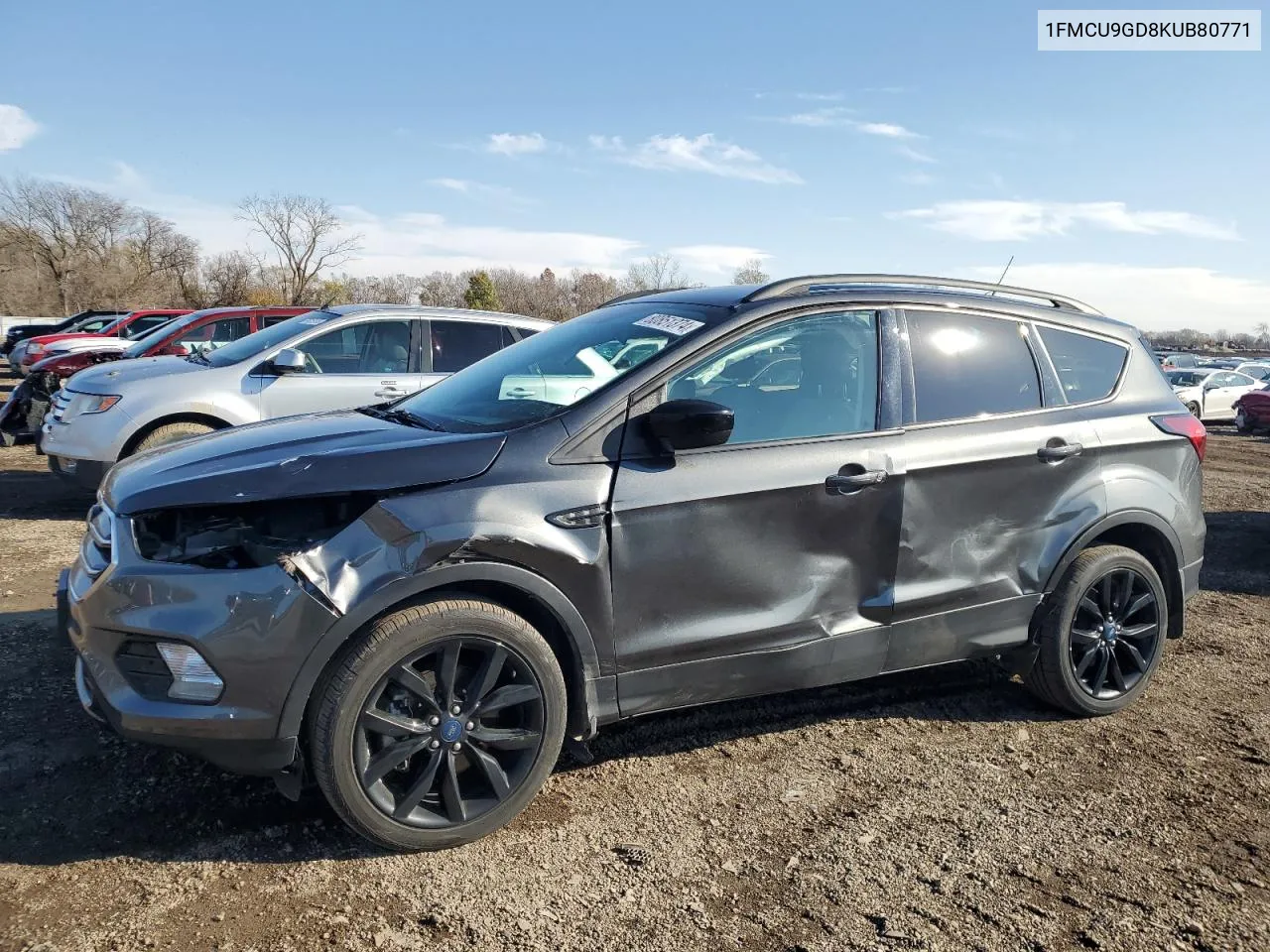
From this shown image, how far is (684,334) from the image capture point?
11.3ft

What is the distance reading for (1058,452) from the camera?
3955 millimetres

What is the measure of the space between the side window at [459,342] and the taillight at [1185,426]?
546 centimetres

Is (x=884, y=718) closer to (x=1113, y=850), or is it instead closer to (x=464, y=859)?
(x=1113, y=850)

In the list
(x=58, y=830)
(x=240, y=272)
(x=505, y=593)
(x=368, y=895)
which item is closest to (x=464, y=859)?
(x=368, y=895)

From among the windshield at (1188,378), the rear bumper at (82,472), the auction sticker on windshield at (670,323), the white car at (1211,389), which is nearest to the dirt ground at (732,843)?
the auction sticker on windshield at (670,323)

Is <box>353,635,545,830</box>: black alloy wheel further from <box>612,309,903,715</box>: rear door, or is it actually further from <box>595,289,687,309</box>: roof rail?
<box>595,289,687,309</box>: roof rail

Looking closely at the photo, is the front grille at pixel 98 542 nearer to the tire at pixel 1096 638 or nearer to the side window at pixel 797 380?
the side window at pixel 797 380

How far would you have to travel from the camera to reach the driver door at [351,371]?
774 centimetres

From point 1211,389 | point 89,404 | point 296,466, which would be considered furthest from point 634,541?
point 1211,389

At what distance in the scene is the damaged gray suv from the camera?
2760 millimetres

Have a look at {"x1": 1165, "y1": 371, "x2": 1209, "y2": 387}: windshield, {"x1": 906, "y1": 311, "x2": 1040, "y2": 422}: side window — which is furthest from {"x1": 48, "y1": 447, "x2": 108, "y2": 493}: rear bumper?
{"x1": 1165, "y1": 371, "x2": 1209, "y2": 387}: windshield

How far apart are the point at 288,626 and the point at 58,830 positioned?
1138mm

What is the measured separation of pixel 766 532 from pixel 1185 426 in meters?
2.38

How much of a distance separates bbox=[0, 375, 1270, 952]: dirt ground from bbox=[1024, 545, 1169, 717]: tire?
0.15 m
